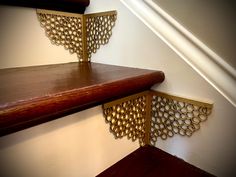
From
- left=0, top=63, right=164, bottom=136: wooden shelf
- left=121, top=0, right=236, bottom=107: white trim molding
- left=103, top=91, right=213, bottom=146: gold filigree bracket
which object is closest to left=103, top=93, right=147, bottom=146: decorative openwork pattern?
left=103, top=91, right=213, bottom=146: gold filigree bracket

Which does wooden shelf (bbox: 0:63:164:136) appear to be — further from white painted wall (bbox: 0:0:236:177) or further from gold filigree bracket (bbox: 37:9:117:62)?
gold filigree bracket (bbox: 37:9:117:62)

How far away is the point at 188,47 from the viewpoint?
0.65 metres

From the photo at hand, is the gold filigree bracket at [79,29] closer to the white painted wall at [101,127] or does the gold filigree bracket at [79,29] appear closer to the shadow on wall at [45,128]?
the white painted wall at [101,127]

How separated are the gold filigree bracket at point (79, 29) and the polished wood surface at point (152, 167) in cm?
50

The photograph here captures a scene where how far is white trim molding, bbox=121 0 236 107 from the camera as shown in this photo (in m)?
0.59

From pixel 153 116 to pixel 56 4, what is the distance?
61cm

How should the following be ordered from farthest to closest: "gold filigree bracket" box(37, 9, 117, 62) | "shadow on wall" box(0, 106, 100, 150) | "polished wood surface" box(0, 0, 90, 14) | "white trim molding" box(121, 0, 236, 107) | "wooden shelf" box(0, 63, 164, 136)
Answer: "gold filigree bracket" box(37, 9, 117, 62) → "polished wood surface" box(0, 0, 90, 14) → "white trim molding" box(121, 0, 236, 107) → "shadow on wall" box(0, 106, 100, 150) → "wooden shelf" box(0, 63, 164, 136)

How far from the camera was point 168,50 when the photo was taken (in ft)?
2.25

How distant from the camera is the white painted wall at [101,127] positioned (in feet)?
1.71

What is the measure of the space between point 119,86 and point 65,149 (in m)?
0.25

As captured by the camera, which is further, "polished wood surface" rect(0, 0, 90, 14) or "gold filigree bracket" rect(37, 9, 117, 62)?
"gold filigree bracket" rect(37, 9, 117, 62)

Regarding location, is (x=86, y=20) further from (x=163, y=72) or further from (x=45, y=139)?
(x=45, y=139)

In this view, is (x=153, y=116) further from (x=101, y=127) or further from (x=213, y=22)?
(x=213, y=22)

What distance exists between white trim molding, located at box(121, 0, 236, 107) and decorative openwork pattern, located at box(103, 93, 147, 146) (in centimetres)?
23
